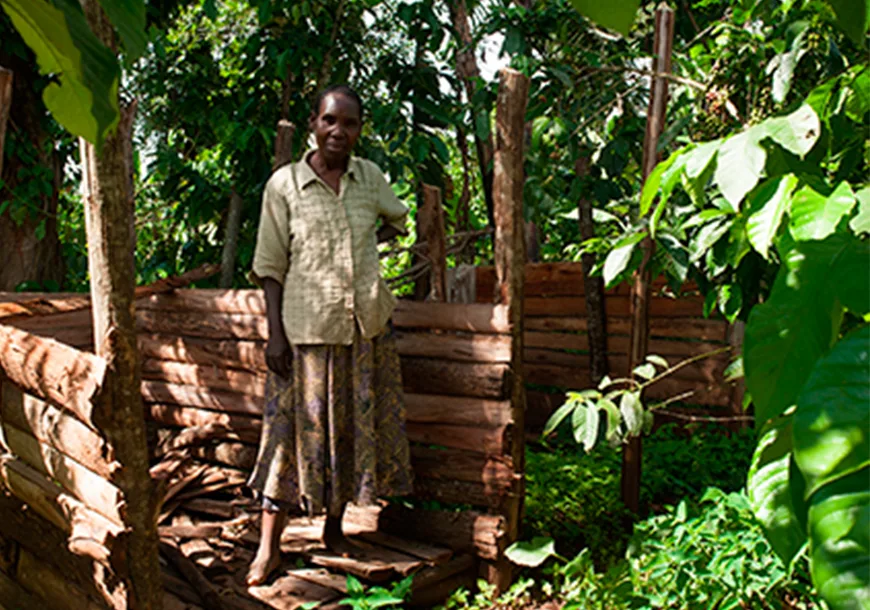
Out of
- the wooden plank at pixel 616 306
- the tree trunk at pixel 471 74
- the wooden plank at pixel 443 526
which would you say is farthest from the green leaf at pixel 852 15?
the tree trunk at pixel 471 74

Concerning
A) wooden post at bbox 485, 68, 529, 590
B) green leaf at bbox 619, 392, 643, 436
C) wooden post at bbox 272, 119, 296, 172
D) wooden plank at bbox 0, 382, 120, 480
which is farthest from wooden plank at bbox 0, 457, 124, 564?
wooden post at bbox 272, 119, 296, 172

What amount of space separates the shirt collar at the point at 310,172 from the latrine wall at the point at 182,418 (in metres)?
0.78

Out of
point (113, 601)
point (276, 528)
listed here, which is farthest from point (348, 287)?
point (113, 601)

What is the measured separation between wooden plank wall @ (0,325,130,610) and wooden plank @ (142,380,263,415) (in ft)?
4.92

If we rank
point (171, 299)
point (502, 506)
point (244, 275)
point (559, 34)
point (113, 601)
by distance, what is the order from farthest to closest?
point (244, 275) < point (171, 299) < point (559, 34) < point (502, 506) < point (113, 601)

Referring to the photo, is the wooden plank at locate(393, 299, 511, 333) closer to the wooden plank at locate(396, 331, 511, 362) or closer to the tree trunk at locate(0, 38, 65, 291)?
the wooden plank at locate(396, 331, 511, 362)

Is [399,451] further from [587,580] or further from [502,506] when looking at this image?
[587,580]

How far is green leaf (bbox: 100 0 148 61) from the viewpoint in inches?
25.4

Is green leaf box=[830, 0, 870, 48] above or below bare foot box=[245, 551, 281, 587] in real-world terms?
above

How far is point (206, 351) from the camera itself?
565 cm

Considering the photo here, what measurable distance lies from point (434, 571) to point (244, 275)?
3.96 m

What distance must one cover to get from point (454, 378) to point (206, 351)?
77.6 inches

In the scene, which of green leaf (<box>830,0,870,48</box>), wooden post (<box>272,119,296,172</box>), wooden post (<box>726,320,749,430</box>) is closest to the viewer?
green leaf (<box>830,0,870,48</box>)

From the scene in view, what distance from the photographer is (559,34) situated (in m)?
5.07
